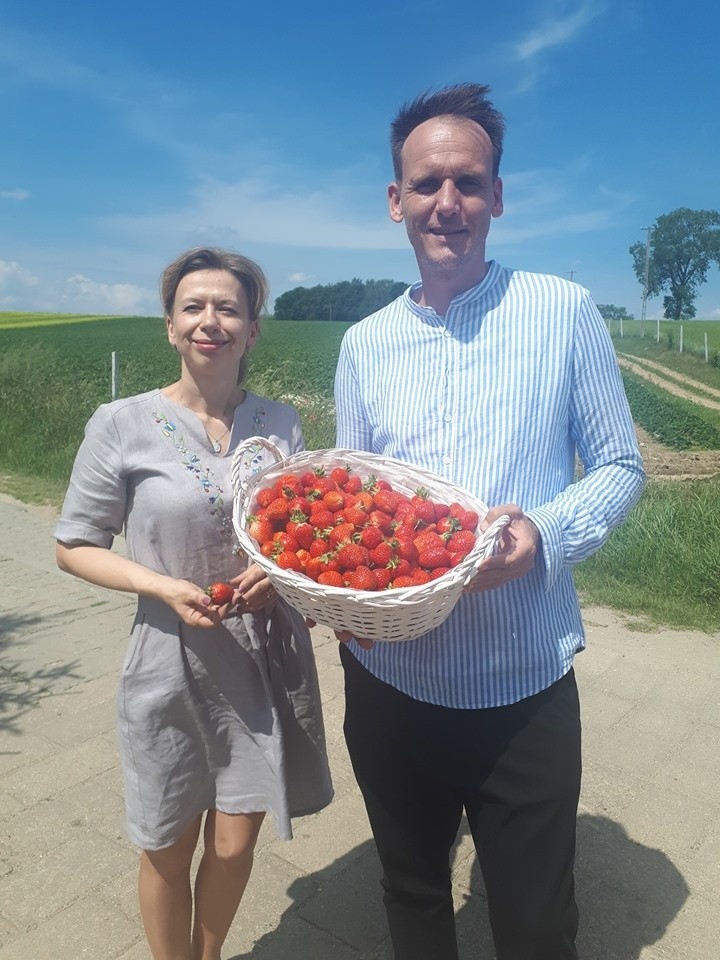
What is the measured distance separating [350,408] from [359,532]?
0.47 meters

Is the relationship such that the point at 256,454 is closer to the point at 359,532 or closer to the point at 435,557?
the point at 359,532

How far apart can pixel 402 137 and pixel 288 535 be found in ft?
3.22

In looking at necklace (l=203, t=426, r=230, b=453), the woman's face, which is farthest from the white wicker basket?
the woman's face

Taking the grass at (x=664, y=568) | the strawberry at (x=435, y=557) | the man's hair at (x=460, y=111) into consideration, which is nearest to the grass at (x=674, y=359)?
the grass at (x=664, y=568)

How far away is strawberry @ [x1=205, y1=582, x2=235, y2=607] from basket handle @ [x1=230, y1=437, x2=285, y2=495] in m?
0.21

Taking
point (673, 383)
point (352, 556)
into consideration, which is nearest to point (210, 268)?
point (352, 556)

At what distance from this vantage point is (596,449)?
172cm

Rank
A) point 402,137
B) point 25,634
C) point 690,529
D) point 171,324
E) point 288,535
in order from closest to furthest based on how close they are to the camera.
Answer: point 288,535, point 402,137, point 171,324, point 25,634, point 690,529

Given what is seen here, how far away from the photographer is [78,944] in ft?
7.44

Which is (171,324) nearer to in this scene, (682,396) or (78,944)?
(78,944)

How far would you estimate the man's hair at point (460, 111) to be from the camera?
1755mm

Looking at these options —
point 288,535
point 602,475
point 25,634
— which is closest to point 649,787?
point 602,475

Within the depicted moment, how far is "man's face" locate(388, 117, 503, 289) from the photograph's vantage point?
172 centimetres

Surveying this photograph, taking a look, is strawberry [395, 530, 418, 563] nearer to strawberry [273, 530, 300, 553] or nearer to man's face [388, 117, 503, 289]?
strawberry [273, 530, 300, 553]
